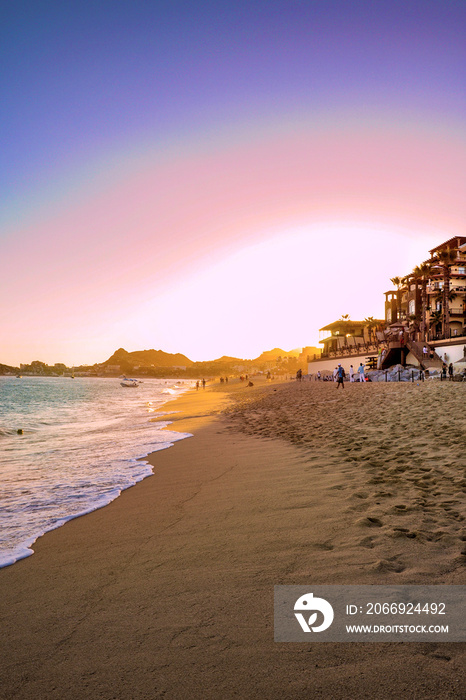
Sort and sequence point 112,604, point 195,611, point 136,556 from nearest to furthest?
point 195,611, point 112,604, point 136,556

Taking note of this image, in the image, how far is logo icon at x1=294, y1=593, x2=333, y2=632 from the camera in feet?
9.40

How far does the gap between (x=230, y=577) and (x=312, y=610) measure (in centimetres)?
84

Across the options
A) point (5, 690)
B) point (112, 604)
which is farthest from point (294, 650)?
point (5, 690)

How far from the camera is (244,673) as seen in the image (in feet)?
7.83

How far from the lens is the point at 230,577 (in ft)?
11.6

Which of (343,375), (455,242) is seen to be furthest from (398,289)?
(343,375)

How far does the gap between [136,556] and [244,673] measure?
2.15 m

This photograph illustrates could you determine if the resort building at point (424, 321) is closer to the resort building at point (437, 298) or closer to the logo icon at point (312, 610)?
the resort building at point (437, 298)

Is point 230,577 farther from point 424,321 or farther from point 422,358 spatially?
point 424,321

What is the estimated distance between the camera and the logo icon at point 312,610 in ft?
9.40

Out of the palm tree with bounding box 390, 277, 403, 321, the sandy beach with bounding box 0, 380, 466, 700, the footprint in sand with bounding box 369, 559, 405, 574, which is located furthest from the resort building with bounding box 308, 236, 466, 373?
the footprint in sand with bounding box 369, 559, 405, 574

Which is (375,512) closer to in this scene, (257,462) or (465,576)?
(465,576)

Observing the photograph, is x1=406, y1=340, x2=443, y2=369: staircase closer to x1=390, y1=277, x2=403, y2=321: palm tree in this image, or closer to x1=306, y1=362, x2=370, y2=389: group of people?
x1=306, y1=362, x2=370, y2=389: group of people

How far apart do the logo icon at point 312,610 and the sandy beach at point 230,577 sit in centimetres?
22
